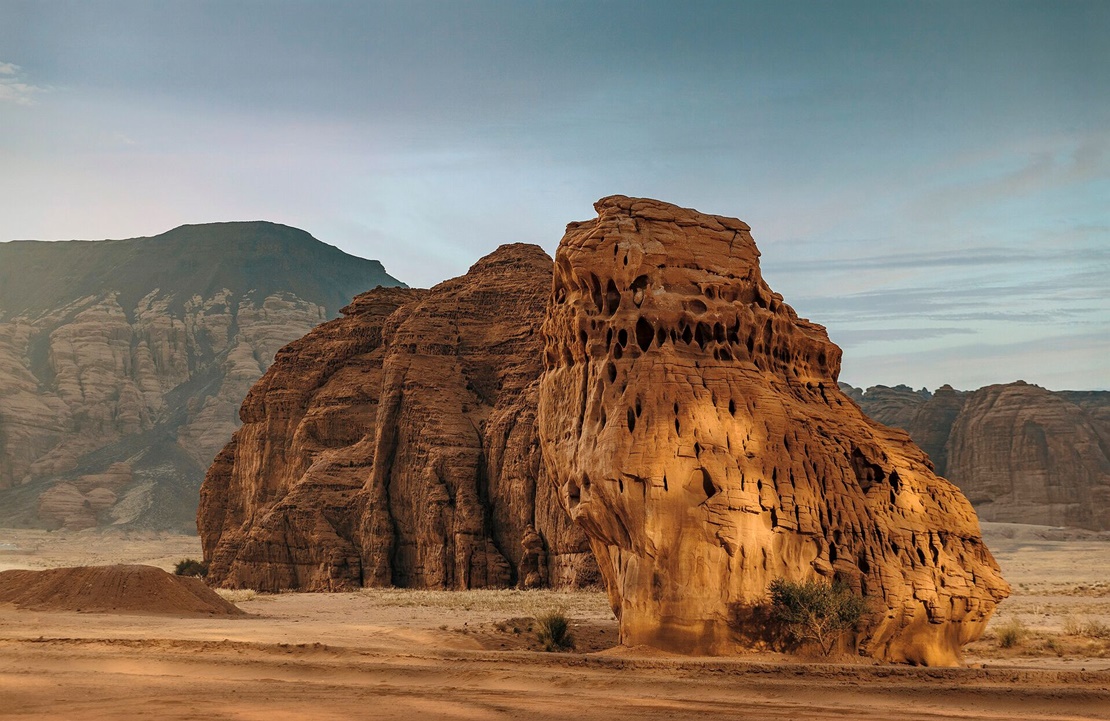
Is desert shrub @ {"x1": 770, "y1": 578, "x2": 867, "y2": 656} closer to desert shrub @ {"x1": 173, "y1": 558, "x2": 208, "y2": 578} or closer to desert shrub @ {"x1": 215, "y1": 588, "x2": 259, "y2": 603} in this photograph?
desert shrub @ {"x1": 215, "y1": 588, "x2": 259, "y2": 603}

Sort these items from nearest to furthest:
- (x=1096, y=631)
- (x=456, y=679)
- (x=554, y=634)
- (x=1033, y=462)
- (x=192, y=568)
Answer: (x=456, y=679) < (x=554, y=634) < (x=1096, y=631) < (x=192, y=568) < (x=1033, y=462)

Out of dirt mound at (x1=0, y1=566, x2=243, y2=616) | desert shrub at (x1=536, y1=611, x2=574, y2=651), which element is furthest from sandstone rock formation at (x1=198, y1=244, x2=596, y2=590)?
desert shrub at (x1=536, y1=611, x2=574, y2=651)

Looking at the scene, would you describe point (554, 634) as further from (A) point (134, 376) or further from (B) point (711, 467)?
(A) point (134, 376)

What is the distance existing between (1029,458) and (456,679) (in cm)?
9858

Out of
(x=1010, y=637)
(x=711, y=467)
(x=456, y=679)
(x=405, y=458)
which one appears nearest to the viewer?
(x=456, y=679)

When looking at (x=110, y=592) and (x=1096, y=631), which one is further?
(x=110, y=592)

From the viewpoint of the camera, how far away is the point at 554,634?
89.0ft

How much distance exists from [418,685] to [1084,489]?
99.9m

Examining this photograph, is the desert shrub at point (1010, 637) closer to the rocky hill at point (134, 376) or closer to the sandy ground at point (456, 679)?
the sandy ground at point (456, 679)

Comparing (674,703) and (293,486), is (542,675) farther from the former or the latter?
(293,486)

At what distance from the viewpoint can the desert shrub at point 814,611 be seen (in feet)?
72.4

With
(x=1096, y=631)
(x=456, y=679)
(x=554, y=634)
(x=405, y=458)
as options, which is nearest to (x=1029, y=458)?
(x=405, y=458)

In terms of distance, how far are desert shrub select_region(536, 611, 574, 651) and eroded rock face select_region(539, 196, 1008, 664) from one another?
2.52 m

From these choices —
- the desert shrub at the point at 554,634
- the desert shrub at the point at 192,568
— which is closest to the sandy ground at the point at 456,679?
the desert shrub at the point at 554,634
